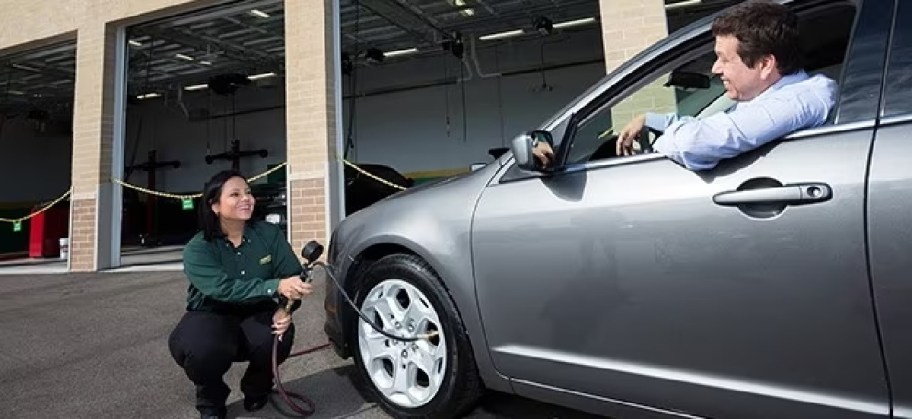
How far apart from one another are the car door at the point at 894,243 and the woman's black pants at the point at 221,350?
2.25 metres

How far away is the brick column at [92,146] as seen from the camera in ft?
27.3

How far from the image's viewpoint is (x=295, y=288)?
236 cm

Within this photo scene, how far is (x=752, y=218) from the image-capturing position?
155cm

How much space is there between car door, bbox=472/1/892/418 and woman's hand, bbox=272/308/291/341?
1.00 m

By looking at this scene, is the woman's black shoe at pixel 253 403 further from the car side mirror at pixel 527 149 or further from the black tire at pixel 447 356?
the car side mirror at pixel 527 149

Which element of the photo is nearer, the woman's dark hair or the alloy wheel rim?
the alloy wheel rim

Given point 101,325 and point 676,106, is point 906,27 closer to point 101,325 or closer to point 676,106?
point 676,106

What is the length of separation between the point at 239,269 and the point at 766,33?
2.31m

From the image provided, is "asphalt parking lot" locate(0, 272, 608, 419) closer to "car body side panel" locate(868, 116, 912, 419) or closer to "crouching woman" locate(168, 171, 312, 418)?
"crouching woman" locate(168, 171, 312, 418)

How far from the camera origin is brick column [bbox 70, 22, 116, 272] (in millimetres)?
8336

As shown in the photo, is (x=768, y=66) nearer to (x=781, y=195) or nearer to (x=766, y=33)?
(x=766, y=33)

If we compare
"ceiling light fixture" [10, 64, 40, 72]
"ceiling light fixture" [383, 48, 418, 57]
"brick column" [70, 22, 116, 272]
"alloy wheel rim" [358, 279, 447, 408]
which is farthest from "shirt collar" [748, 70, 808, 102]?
"ceiling light fixture" [10, 64, 40, 72]

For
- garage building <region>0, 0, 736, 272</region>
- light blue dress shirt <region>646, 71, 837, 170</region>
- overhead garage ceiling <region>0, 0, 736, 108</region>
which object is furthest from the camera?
overhead garage ceiling <region>0, 0, 736, 108</region>

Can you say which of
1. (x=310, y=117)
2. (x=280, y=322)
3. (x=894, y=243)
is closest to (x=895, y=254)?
(x=894, y=243)
